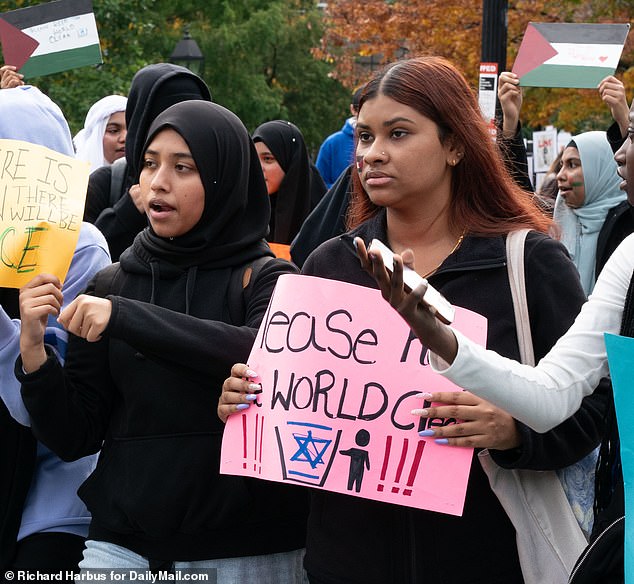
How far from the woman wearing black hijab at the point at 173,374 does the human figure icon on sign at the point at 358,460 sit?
1.56 ft

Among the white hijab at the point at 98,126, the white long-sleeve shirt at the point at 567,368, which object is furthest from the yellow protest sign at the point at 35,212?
the white hijab at the point at 98,126

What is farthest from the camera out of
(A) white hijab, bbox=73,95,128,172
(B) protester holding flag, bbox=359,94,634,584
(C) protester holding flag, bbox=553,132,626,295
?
(C) protester holding flag, bbox=553,132,626,295

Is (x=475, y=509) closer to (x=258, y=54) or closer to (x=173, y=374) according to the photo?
(x=173, y=374)

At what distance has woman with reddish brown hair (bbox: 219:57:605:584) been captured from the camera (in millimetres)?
3057

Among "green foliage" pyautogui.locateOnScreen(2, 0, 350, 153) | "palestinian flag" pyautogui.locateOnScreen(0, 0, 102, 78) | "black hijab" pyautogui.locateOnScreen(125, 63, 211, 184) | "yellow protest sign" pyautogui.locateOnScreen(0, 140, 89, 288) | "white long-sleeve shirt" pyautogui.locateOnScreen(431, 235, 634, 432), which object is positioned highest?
"palestinian flag" pyautogui.locateOnScreen(0, 0, 102, 78)

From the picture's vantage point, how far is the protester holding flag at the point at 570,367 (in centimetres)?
255

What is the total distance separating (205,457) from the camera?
352 cm

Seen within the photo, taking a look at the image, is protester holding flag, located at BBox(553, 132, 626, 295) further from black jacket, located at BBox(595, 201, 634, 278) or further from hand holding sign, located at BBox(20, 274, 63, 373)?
hand holding sign, located at BBox(20, 274, 63, 373)

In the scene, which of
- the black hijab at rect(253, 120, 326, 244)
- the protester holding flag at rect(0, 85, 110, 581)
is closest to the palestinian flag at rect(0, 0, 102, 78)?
the black hijab at rect(253, 120, 326, 244)

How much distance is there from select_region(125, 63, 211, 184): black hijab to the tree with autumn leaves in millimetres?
13132

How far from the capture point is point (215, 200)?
374 centimetres

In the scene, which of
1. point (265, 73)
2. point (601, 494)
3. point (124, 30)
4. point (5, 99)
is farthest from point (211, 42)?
point (601, 494)

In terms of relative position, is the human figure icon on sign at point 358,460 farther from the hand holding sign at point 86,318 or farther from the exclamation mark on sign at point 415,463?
the hand holding sign at point 86,318

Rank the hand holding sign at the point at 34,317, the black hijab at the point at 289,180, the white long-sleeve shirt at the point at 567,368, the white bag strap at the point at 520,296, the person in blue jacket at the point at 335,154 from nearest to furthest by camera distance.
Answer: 1. the white long-sleeve shirt at the point at 567,368
2. the white bag strap at the point at 520,296
3. the hand holding sign at the point at 34,317
4. the black hijab at the point at 289,180
5. the person in blue jacket at the point at 335,154
